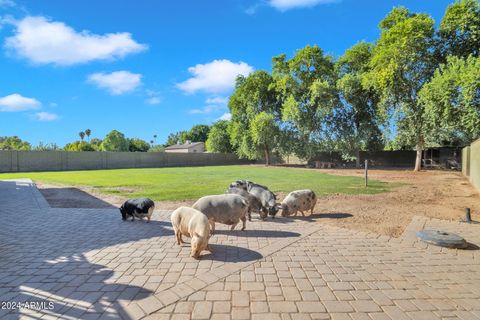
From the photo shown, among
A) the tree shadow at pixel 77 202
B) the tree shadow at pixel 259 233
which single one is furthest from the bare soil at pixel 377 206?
the tree shadow at pixel 259 233

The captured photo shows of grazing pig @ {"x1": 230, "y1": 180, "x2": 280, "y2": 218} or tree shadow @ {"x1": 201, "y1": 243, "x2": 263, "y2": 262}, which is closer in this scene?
tree shadow @ {"x1": 201, "y1": 243, "x2": 263, "y2": 262}

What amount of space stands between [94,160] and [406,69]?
34636mm

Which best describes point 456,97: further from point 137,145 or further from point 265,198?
point 137,145

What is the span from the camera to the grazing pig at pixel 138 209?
721cm

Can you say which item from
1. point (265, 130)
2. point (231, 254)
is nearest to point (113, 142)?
point (265, 130)

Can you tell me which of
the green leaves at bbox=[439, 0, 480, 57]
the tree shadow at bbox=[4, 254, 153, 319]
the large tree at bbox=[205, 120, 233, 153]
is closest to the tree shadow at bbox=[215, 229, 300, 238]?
the tree shadow at bbox=[4, 254, 153, 319]

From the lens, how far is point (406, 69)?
79.4ft

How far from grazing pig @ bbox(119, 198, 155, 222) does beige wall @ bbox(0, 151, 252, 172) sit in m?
30.8

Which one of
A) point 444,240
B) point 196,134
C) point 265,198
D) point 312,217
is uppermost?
point 196,134

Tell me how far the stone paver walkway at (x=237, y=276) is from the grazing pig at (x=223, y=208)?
0.35 m

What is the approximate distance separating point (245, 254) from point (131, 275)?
1836 mm

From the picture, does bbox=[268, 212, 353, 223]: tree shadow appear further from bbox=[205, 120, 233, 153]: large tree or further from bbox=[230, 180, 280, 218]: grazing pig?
Result: bbox=[205, 120, 233, 153]: large tree

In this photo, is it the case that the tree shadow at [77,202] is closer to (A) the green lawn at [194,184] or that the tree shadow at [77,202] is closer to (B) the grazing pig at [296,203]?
(A) the green lawn at [194,184]

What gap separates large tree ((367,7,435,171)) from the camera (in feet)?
76.1
